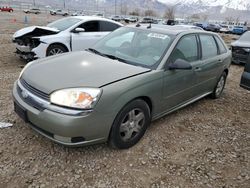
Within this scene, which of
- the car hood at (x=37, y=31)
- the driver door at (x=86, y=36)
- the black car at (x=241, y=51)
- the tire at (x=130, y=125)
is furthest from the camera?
the black car at (x=241, y=51)

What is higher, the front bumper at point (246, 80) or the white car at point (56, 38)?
the white car at point (56, 38)

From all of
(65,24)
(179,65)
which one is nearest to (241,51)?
(65,24)

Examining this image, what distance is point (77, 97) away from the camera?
2725mm

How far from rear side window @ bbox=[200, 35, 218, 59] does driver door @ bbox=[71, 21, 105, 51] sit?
11.8 ft

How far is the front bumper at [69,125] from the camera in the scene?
2.64 meters

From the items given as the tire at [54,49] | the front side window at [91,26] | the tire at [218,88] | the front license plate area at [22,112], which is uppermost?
the front side window at [91,26]

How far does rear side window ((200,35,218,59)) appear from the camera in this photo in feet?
14.6

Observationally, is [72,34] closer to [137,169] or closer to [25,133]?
[25,133]

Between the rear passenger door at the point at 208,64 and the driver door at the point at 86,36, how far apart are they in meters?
3.64

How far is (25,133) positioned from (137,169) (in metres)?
1.67

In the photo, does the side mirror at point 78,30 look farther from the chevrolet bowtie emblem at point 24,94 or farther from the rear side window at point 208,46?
the chevrolet bowtie emblem at point 24,94

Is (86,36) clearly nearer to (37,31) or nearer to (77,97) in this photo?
(37,31)

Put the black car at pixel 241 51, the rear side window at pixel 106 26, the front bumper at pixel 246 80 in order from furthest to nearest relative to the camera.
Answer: the black car at pixel 241 51 < the rear side window at pixel 106 26 < the front bumper at pixel 246 80

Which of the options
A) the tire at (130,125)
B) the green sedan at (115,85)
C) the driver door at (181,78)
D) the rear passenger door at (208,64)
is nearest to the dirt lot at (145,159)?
the tire at (130,125)
